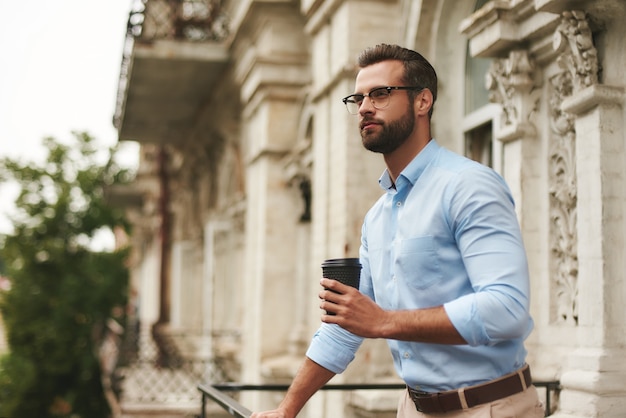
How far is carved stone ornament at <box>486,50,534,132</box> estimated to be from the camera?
469 centimetres

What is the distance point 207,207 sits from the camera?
14773mm

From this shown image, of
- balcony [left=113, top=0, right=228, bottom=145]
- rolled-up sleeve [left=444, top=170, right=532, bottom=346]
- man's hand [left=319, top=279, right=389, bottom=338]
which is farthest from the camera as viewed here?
balcony [left=113, top=0, right=228, bottom=145]

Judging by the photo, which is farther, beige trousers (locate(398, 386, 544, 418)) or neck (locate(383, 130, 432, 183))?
neck (locate(383, 130, 432, 183))

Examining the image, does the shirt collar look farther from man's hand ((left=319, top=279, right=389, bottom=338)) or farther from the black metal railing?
the black metal railing

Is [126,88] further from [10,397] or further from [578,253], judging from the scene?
[578,253]

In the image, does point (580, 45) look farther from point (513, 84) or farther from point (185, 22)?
point (185, 22)

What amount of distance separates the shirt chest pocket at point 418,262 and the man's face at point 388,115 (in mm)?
269

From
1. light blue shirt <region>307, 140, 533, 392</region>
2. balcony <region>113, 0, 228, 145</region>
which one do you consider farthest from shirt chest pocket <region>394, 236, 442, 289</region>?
balcony <region>113, 0, 228, 145</region>

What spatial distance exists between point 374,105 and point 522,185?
251 centimetres

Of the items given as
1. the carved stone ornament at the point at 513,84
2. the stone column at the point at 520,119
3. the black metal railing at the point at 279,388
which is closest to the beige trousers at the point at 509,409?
the black metal railing at the point at 279,388

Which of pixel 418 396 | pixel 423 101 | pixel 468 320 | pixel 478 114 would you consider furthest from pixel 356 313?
pixel 478 114

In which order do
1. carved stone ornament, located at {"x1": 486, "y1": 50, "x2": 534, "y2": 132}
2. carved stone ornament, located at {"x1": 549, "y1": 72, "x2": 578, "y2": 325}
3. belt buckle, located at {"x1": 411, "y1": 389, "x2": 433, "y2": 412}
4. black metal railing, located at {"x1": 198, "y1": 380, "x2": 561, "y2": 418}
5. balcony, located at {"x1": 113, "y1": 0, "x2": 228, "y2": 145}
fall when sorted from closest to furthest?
1. belt buckle, located at {"x1": 411, "y1": 389, "x2": 433, "y2": 412}
2. black metal railing, located at {"x1": 198, "y1": 380, "x2": 561, "y2": 418}
3. carved stone ornament, located at {"x1": 549, "y1": 72, "x2": 578, "y2": 325}
4. carved stone ornament, located at {"x1": 486, "y1": 50, "x2": 534, "y2": 132}
5. balcony, located at {"x1": 113, "y1": 0, "x2": 228, "y2": 145}

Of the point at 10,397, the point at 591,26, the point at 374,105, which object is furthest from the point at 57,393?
the point at 374,105

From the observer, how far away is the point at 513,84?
4.71 metres
